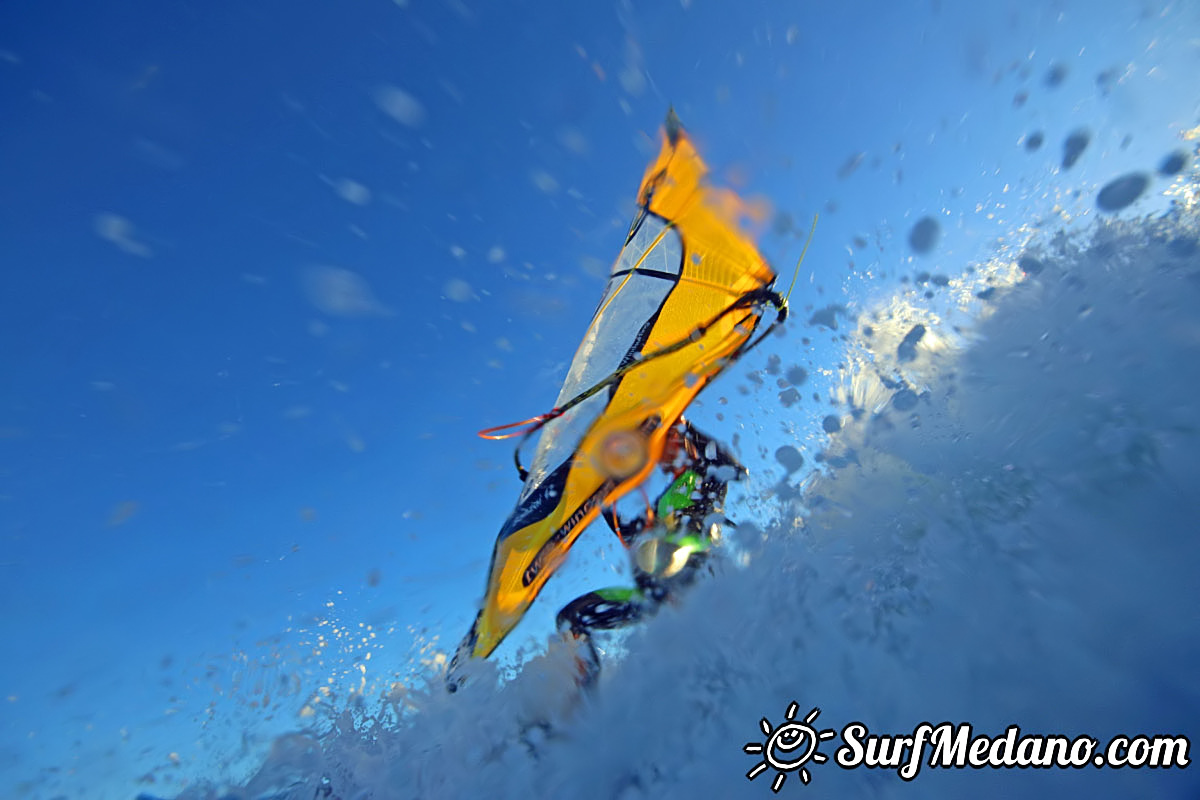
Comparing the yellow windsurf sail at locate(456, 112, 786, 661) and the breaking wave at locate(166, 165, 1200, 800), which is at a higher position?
the yellow windsurf sail at locate(456, 112, 786, 661)

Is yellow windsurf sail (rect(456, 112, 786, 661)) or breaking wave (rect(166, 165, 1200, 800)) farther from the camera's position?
yellow windsurf sail (rect(456, 112, 786, 661))

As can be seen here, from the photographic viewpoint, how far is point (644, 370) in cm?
488

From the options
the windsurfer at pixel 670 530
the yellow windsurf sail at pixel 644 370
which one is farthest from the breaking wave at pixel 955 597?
the yellow windsurf sail at pixel 644 370

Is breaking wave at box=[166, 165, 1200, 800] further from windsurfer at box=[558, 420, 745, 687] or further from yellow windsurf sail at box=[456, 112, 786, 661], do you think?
yellow windsurf sail at box=[456, 112, 786, 661]

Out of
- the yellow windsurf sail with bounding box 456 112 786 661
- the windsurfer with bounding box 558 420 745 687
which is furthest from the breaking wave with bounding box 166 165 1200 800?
the yellow windsurf sail with bounding box 456 112 786 661

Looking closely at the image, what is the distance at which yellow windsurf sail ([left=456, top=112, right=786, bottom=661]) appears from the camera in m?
4.78

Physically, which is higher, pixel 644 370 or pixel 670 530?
pixel 644 370

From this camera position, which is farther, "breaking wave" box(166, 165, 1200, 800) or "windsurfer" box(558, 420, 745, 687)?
"windsurfer" box(558, 420, 745, 687)

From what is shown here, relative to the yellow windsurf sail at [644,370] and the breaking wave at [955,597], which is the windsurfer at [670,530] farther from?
the breaking wave at [955,597]

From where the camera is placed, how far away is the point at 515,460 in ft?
17.6

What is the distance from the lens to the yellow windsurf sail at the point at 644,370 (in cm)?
478

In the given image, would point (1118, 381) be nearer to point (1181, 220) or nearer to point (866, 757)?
A: point (1181, 220)

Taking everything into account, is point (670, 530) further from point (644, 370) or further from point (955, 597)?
point (955, 597)

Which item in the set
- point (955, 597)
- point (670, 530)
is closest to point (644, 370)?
point (670, 530)
